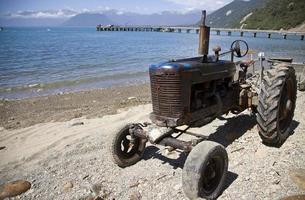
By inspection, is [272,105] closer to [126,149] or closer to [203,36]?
[203,36]

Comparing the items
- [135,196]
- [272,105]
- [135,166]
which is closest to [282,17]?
[272,105]

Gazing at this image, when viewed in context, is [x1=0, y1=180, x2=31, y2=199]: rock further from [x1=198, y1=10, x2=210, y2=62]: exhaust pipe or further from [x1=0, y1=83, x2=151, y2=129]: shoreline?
[x1=0, y1=83, x2=151, y2=129]: shoreline

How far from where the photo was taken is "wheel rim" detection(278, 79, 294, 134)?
6.54 metres

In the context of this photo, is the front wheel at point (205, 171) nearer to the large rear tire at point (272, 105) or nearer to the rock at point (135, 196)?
the rock at point (135, 196)

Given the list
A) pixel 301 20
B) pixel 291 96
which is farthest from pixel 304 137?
pixel 301 20

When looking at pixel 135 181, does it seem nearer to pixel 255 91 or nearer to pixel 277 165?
pixel 277 165

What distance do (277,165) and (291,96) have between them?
2178mm

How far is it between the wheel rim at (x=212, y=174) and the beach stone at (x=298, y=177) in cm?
119

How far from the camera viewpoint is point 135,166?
5.84 m

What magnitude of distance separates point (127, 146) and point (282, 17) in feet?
344

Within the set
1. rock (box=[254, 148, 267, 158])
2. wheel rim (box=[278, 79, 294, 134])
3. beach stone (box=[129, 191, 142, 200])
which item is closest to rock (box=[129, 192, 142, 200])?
beach stone (box=[129, 191, 142, 200])

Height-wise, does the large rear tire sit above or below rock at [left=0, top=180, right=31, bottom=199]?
above

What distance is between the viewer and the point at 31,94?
49.6ft

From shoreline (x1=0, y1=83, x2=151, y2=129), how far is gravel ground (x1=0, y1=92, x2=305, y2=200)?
217cm
